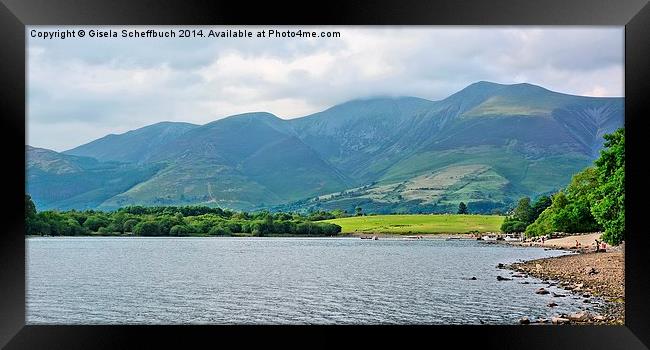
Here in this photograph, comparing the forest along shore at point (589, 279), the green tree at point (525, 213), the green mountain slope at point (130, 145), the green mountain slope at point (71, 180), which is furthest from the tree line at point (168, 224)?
the green mountain slope at point (130, 145)

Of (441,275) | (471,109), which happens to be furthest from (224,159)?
(441,275)

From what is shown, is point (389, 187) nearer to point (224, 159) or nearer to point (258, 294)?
point (224, 159)

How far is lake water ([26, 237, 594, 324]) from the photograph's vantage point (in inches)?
698

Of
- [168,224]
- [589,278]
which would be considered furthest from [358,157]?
[589,278]

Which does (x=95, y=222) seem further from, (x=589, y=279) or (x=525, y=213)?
(x=589, y=279)

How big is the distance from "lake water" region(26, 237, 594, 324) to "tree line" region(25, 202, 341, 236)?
23732 mm

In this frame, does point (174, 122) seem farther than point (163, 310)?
Yes

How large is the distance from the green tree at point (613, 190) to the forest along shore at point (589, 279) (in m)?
1.56

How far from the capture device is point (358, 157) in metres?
137

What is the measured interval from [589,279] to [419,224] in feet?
176

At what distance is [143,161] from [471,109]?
6572 cm
